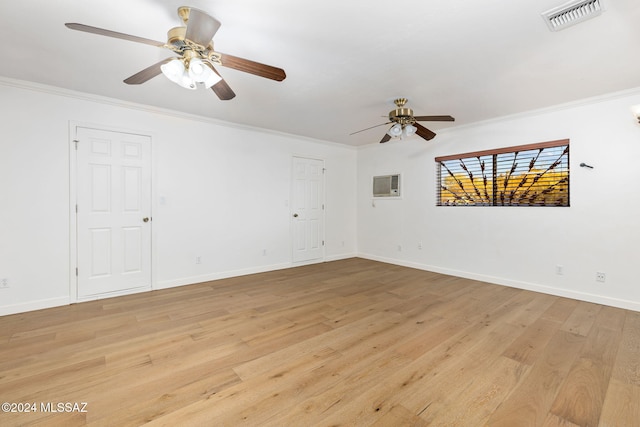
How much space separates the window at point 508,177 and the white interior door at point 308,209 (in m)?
2.36

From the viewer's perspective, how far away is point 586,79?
9.87 feet

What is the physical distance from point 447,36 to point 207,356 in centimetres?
319

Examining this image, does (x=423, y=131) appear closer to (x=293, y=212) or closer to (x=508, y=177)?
(x=508, y=177)

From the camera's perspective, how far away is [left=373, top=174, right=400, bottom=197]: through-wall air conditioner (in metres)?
5.84

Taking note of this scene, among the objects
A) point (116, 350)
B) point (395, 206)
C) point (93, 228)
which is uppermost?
point (395, 206)

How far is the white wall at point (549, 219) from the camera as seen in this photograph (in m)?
3.41

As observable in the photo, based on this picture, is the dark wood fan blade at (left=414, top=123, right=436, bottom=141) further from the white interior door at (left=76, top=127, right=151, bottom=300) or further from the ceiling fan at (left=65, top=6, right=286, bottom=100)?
the white interior door at (left=76, top=127, right=151, bottom=300)

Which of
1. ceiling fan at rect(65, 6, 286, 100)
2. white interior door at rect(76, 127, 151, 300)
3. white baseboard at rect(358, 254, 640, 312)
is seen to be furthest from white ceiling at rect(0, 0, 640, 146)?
white baseboard at rect(358, 254, 640, 312)

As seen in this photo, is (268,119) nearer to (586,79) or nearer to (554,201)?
(586,79)

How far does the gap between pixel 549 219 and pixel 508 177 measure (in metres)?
0.82

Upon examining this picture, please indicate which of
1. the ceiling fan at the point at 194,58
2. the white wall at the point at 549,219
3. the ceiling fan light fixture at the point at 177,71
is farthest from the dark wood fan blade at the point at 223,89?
the white wall at the point at 549,219

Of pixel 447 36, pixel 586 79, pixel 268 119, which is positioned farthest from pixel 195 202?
pixel 586 79

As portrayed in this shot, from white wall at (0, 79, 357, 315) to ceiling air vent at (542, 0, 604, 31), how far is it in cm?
410

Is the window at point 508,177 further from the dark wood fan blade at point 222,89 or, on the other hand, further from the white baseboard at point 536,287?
the dark wood fan blade at point 222,89
